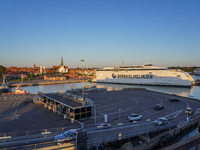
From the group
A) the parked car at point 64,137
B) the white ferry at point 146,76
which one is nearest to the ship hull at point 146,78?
the white ferry at point 146,76

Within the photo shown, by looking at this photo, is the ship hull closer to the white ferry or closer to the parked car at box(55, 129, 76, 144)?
the white ferry

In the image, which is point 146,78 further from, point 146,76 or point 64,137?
point 64,137

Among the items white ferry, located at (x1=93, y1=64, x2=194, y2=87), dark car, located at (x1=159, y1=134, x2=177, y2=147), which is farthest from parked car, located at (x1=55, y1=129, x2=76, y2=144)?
white ferry, located at (x1=93, y1=64, x2=194, y2=87)

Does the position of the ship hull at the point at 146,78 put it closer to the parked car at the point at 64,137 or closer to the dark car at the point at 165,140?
the dark car at the point at 165,140

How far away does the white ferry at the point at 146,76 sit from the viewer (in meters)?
59.8

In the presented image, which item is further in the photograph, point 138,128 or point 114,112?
point 114,112

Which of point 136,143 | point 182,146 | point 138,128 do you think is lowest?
point 136,143

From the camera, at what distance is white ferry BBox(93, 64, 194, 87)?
59775 millimetres

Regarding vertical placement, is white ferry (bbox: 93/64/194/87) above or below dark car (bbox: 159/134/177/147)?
above

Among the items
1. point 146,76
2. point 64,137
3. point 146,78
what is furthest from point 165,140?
point 146,76

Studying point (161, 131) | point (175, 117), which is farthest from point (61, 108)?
point (175, 117)

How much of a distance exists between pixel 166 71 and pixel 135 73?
14391 millimetres

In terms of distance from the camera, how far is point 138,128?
1297 cm

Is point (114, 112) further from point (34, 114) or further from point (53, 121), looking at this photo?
point (34, 114)
